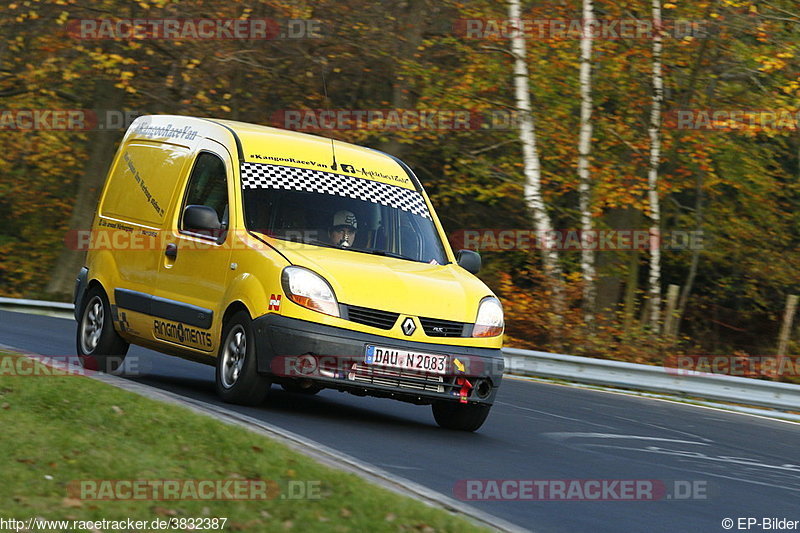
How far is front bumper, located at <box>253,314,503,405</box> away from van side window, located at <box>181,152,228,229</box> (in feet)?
4.50

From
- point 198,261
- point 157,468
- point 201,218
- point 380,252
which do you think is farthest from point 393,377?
point 157,468

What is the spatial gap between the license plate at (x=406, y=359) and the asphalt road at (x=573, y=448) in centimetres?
53

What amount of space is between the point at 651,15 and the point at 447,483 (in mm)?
17997

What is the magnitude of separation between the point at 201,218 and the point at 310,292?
1151 millimetres

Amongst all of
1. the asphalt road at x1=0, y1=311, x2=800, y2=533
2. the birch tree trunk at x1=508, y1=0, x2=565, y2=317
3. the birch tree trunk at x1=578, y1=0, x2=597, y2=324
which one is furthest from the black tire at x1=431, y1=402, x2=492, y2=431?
the birch tree trunk at x1=578, y1=0, x2=597, y2=324

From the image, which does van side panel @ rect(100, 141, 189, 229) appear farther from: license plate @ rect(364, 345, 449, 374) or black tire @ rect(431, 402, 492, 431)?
black tire @ rect(431, 402, 492, 431)

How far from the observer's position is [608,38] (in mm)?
25438

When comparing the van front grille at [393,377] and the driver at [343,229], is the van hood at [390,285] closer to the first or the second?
the driver at [343,229]

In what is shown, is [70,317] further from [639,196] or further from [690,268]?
[690,268]

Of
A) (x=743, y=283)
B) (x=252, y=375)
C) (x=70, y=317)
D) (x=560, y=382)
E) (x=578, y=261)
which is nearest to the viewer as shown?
(x=252, y=375)

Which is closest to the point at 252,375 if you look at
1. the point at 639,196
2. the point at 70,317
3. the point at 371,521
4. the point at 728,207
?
the point at 371,521

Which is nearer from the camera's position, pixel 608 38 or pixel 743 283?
pixel 608 38

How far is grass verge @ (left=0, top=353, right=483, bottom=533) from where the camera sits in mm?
5824

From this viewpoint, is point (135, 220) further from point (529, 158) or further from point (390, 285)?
point (529, 158)
